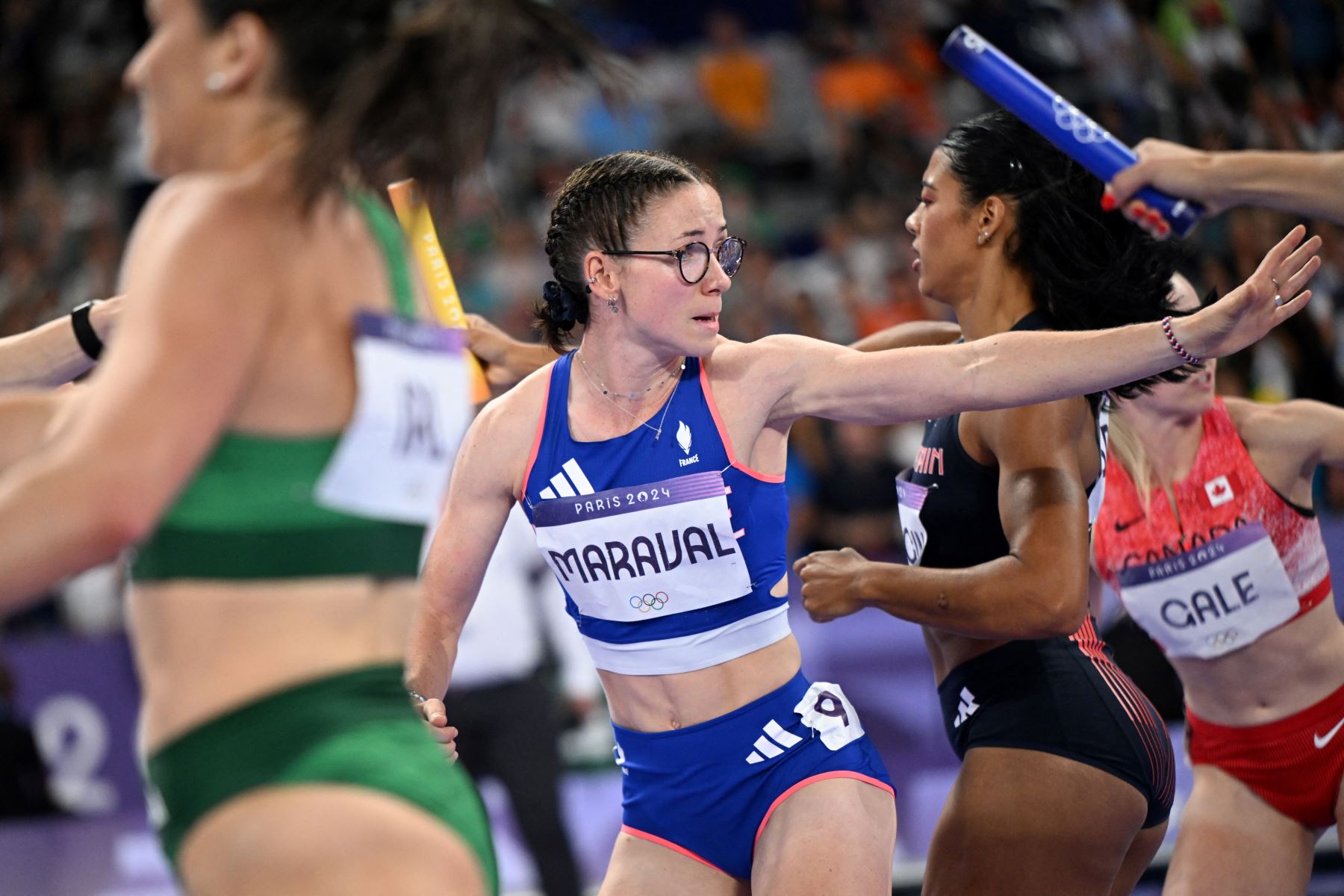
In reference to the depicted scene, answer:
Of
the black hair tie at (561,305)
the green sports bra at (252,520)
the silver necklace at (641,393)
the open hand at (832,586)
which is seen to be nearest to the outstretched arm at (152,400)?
the green sports bra at (252,520)

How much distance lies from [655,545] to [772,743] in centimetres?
49

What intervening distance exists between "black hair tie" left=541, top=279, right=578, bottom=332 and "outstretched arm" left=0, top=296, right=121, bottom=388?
3.31 feet

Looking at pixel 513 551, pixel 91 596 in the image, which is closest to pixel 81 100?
pixel 91 596

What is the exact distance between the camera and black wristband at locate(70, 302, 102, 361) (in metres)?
2.96

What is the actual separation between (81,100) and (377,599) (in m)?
11.3

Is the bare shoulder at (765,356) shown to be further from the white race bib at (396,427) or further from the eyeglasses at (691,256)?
the white race bib at (396,427)

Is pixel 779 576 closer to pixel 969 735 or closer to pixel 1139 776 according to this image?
pixel 969 735

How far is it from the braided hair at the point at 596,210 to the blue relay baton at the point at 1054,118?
0.67 metres

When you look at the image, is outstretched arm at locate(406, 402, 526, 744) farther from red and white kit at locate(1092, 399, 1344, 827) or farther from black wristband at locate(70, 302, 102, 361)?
red and white kit at locate(1092, 399, 1344, 827)

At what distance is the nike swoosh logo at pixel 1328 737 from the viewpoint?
3.97m

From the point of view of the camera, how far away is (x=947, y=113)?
10.9 m

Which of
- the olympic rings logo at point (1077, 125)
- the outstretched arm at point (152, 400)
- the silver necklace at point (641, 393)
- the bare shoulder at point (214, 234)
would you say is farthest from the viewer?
the silver necklace at point (641, 393)

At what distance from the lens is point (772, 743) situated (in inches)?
121

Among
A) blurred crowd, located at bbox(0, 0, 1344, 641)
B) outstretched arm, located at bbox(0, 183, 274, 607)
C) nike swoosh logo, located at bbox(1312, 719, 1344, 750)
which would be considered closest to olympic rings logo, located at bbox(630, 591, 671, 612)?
outstretched arm, located at bbox(0, 183, 274, 607)
